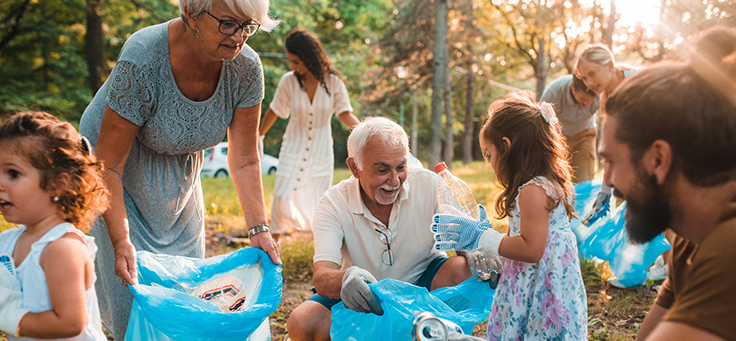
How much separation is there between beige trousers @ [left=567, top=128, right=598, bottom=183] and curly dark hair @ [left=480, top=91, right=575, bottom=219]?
2.70 meters

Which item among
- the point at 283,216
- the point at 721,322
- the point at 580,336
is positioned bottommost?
the point at 283,216

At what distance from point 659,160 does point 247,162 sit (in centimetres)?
180

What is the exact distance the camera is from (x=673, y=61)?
3.84ft

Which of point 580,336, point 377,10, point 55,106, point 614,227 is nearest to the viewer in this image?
point 580,336

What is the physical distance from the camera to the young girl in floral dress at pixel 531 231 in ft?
6.50

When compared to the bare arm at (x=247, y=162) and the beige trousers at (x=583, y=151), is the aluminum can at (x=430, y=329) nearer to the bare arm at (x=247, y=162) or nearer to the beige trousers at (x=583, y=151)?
the bare arm at (x=247, y=162)

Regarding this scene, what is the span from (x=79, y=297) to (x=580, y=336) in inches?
72.8

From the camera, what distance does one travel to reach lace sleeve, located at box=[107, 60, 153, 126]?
200cm

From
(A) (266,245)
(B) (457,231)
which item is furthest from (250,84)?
(B) (457,231)

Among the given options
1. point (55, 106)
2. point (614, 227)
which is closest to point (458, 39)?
point (55, 106)

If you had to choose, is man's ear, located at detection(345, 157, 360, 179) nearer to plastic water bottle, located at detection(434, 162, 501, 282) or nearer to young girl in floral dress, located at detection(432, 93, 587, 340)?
plastic water bottle, located at detection(434, 162, 501, 282)

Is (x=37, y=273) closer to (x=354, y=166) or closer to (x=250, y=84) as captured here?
(x=250, y=84)

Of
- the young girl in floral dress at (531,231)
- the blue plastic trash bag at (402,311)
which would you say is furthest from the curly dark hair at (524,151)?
the blue plastic trash bag at (402,311)

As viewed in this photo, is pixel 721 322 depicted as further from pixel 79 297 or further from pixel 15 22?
pixel 15 22
